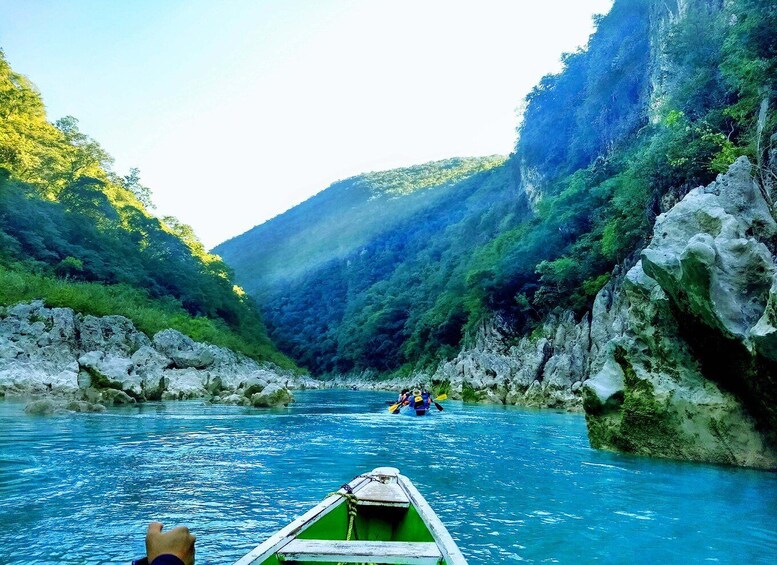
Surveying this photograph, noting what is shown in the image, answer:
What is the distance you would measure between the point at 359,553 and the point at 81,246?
44365mm

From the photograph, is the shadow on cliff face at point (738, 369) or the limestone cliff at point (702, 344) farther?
the limestone cliff at point (702, 344)

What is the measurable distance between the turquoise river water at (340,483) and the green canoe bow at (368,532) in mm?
925

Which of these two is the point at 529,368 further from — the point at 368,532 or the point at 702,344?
the point at 368,532

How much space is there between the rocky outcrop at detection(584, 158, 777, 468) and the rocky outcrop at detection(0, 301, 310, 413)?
57.0 feet

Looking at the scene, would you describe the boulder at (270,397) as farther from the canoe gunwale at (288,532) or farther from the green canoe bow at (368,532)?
the canoe gunwale at (288,532)

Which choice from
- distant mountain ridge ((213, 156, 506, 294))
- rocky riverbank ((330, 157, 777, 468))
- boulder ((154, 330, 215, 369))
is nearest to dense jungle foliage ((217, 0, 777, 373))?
distant mountain ridge ((213, 156, 506, 294))

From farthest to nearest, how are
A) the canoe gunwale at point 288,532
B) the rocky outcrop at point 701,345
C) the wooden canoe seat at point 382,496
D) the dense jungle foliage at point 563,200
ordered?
the dense jungle foliage at point 563,200 → the rocky outcrop at point 701,345 → the wooden canoe seat at point 382,496 → the canoe gunwale at point 288,532

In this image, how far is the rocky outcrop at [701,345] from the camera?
900 centimetres

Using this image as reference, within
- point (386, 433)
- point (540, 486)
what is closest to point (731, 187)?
point (540, 486)

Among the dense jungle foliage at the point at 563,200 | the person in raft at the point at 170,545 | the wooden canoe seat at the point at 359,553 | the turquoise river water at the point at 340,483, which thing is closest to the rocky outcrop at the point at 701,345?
the turquoise river water at the point at 340,483

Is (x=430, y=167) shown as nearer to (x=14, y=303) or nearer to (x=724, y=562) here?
(x=14, y=303)

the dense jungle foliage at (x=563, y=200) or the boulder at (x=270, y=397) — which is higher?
the dense jungle foliage at (x=563, y=200)

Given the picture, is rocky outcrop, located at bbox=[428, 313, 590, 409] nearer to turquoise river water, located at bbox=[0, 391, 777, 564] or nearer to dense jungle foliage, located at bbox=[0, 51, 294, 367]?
turquoise river water, located at bbox=[0, 391, 777, 564]

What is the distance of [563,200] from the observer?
41062 millimetres
